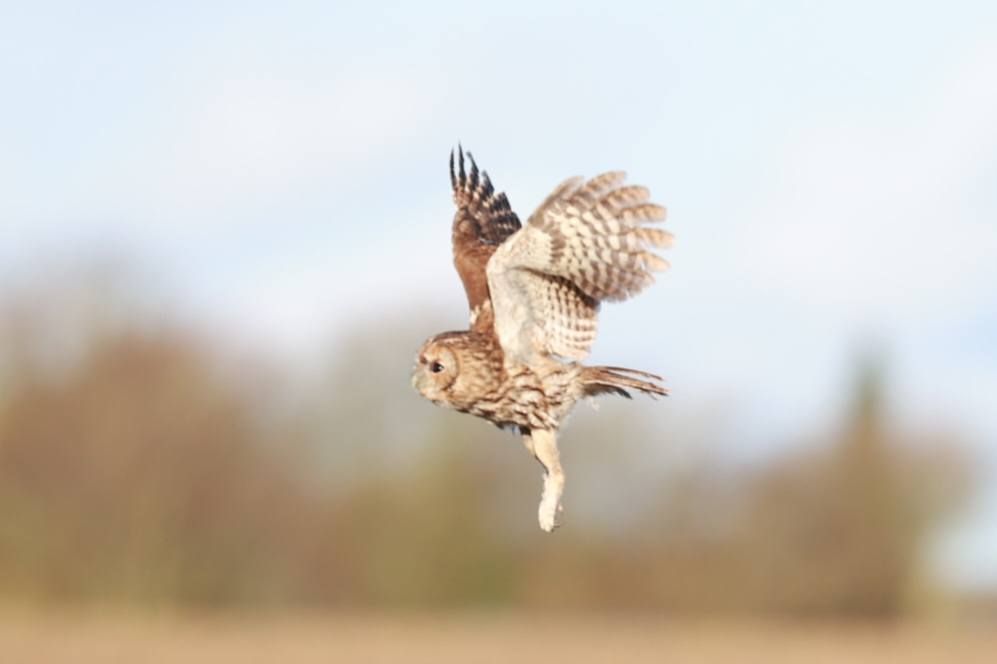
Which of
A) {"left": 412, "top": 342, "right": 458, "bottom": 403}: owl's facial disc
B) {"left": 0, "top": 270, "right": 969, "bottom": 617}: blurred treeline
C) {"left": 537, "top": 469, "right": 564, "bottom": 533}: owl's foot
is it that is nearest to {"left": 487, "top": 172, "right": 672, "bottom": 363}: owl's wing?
{"left": 412, "top": 342, "right": 458, "bottom": 403}: owl's facial disc

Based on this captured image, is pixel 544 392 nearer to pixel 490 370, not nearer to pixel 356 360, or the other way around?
pixel 490 370

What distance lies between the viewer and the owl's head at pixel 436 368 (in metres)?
6.92

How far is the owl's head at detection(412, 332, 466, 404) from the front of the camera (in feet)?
22.7

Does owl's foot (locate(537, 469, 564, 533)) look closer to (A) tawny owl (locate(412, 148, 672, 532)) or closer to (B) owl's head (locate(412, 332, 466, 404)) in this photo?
(A) tawny owl (locate(412, 148, 672, 532))

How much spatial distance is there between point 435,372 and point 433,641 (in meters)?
28.7

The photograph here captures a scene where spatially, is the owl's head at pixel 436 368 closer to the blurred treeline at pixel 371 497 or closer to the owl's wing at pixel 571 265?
the owl's wing at pixel 571 265

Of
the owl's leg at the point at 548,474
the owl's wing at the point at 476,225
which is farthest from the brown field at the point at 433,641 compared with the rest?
the owl's leg at the point at 548,474

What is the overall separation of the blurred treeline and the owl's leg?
23.8 m

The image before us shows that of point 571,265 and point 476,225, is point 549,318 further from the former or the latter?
point 476,225

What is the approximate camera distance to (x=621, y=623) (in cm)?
4438

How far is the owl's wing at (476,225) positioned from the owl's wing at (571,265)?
1.09ft

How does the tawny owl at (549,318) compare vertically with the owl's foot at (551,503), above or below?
above

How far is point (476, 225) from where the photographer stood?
8289mm

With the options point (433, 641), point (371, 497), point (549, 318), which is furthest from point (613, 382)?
point (371, 497)
